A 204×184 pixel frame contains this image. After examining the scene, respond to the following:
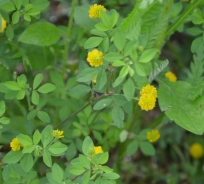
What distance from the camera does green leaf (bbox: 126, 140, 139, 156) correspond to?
205 cm

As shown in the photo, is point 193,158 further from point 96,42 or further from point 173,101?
point 96,42

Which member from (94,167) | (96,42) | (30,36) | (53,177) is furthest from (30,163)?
(30,36)

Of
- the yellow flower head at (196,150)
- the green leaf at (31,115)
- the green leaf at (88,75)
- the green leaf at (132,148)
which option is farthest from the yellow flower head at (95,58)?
the yellow flower head at (196,150)

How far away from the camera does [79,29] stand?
2150 millimetres

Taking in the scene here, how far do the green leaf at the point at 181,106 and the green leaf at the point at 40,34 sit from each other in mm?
537

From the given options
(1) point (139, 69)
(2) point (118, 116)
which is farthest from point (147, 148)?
(1) point (139, 69)

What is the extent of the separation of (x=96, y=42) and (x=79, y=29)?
2.27 ft

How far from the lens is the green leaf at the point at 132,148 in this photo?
205cm

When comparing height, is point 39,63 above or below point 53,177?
below

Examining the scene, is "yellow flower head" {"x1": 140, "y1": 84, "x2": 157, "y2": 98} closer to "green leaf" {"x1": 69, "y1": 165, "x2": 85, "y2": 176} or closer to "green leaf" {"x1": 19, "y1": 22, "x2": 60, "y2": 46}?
"green leaf" {"x1": 69, "y1": 165, "x2": 85, "y2": 176}

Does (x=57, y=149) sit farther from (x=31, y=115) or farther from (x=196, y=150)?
(x=196, y=150)

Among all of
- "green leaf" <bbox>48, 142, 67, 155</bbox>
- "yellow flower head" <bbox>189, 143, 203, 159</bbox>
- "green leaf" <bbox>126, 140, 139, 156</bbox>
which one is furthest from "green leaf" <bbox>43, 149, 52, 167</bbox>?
"yellow flower head" <bbox>189, 143, 203, 159</bbox>

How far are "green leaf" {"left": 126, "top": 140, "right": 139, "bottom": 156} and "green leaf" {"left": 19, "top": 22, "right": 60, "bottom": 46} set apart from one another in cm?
64

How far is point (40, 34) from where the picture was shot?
6.13 ft
